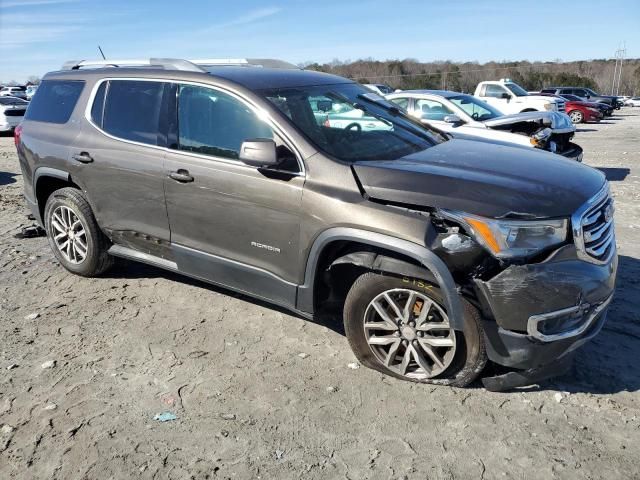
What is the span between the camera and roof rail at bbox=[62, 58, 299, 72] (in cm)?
439

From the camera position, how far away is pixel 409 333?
133 inches

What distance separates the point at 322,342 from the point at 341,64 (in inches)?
3210

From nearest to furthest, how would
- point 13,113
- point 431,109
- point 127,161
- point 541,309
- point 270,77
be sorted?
point 541,309 < point 270,77 < point 127,161 < point 431,109 < point 13,113

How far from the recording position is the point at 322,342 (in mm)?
4055

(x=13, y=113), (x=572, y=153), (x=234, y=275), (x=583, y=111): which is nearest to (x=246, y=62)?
(x=234, y=275)

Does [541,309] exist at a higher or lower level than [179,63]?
lower

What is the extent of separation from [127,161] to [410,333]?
8.73 ft

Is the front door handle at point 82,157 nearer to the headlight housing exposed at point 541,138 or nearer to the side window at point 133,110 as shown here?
the side window at point 133,110

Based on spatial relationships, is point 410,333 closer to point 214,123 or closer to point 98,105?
point 214,123

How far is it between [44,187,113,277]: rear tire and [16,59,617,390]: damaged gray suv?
3 centimetres

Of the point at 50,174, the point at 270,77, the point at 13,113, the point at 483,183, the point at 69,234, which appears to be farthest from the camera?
the point at 13,113

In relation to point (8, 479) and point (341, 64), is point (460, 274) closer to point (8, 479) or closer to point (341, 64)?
point (8, 479)

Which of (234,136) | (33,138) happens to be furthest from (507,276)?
(33,138)

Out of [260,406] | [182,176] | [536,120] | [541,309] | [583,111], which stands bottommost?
[583,111]
